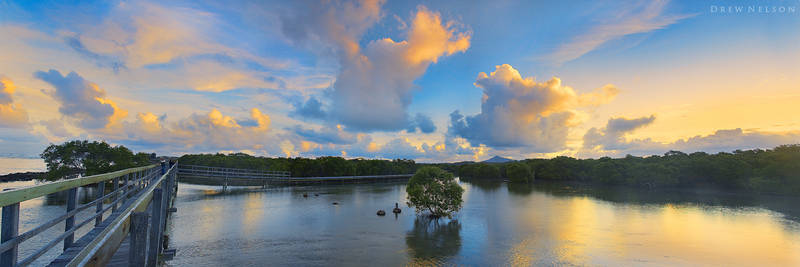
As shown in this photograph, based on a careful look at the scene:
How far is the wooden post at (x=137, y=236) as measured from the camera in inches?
266

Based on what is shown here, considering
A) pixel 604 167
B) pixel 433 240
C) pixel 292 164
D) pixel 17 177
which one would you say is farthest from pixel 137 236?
pixel 17 177

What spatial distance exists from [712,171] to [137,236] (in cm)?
12017

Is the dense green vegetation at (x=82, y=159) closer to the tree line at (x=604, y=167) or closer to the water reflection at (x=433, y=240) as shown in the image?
the tree line at (x=604, y=167)

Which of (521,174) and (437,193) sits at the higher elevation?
(521,174)

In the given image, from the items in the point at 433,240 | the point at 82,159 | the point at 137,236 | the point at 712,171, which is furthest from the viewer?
the point at 712,171

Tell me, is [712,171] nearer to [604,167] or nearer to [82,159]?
[604,167]

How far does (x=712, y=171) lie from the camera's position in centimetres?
9019

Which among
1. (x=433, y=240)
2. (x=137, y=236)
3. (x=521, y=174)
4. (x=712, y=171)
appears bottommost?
(x=433, y=240)

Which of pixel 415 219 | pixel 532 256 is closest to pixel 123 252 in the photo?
pixel 532 256

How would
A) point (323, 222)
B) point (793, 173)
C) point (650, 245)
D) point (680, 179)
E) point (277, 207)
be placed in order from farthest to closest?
point (680, 179)
point (793, 173)
point (277, 207)
point (323, 222)
point (650, 245)

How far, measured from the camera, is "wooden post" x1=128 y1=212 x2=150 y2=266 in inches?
266

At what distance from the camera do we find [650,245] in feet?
105

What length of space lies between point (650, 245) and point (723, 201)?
53041 millimetres

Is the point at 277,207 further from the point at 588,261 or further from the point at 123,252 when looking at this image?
the point at 123,252
